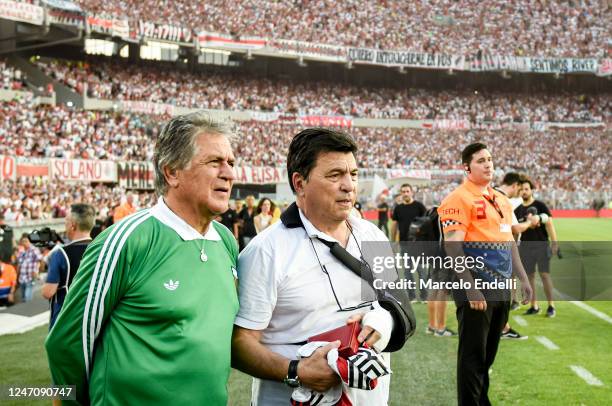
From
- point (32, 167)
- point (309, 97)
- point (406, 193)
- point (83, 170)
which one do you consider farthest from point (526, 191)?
point (309, 97)

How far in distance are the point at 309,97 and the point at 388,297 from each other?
147 ft

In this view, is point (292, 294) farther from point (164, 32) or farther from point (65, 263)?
point (164, 32)

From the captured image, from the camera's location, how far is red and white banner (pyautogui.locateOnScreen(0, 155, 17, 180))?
2009 cm

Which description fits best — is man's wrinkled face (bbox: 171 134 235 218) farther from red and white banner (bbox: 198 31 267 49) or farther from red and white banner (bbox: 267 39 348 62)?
red and white banner (bbox: 267 39 348 62)

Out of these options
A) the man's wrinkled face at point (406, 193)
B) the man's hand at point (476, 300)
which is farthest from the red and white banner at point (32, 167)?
the man's hand at point (476, 300)

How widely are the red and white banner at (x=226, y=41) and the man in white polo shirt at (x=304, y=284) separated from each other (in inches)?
1570

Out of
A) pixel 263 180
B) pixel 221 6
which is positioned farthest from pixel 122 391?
pixel 221 6

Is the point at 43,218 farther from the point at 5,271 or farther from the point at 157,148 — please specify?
the point at 157,148

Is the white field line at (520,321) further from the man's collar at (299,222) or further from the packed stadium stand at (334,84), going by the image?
the packed stadium stand at (334,84)

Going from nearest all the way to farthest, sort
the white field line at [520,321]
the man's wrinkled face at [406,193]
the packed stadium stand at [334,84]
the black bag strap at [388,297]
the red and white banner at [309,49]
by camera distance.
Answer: the black bag strap at [388,297] → the white field line at [520,321] → the man's wrinkled face at [406,193] → the packed stadium stand at [334,84] → the red and white banner at [309,49]

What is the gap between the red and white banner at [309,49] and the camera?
141 feet

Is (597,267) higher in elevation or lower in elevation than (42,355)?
higher

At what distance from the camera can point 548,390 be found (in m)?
5.32

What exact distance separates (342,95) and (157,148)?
153ft
